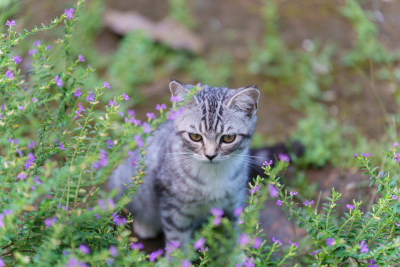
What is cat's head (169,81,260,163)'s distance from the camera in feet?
10.0

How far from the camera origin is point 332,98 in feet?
18.0

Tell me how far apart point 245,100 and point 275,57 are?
3.03 m

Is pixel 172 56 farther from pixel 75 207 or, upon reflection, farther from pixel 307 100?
pixel 75 207

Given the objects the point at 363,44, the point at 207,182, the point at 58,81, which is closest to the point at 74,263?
the point at 58,81

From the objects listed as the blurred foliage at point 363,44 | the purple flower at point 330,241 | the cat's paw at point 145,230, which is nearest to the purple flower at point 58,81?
the purple flower at point 330,241

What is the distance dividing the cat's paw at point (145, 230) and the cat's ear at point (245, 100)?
4.51 ft

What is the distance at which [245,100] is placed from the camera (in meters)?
3.14

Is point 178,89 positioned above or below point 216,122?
above

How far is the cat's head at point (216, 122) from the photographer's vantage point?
3.06 meters

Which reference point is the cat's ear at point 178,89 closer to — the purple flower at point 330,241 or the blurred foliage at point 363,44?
the purple flower at point 330,241

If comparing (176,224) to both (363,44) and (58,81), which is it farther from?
(363,44)

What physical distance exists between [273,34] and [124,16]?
2226 millimetres

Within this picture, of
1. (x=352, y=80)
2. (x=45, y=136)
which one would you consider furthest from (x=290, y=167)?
(x=45, y=136)

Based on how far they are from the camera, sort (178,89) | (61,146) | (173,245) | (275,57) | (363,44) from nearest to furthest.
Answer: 1. (173,245)
2. (61,146)
3. (178,89)
4. (363,44)
5. (275,57)
